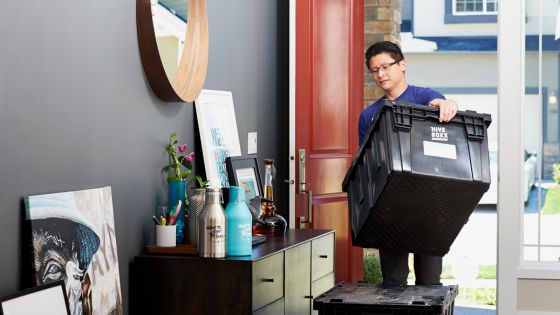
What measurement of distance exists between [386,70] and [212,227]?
4.07 ft

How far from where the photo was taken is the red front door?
16.9 feet

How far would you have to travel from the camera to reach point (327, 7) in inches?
210

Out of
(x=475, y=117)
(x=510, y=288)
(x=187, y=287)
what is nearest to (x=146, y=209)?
(x=187, y=287)

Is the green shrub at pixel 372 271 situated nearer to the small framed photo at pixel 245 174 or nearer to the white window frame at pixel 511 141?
the white window frame at pixel 511 141

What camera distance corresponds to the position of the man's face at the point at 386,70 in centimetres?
380

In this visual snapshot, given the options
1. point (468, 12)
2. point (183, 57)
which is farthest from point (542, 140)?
point (468, 12)

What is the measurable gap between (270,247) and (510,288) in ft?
7.37

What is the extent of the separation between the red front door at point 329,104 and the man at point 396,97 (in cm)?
129

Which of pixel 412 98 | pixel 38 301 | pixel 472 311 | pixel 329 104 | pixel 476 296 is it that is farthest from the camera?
pixel 476 296

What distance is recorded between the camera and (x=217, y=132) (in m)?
3.96

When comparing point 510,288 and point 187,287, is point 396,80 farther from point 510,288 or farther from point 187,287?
point 510,288

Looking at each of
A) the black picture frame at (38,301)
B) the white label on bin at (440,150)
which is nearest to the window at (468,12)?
the white label on bin at (440,150)

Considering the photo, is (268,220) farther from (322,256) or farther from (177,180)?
(177,180)

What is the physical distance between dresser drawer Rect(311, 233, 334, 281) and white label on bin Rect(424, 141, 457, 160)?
874 mm
